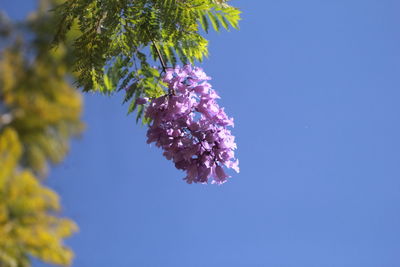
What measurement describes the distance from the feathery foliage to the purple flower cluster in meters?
0.17

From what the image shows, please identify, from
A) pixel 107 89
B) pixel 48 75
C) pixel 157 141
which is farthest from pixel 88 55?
pixel 48 75

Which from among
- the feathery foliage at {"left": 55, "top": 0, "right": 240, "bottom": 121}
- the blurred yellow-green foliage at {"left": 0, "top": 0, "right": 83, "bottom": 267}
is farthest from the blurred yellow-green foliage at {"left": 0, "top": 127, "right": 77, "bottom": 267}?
the feathery foliage at {"left": 55, "top": 0, "right": 240, "bottom": 121}

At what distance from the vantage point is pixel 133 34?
148 cm

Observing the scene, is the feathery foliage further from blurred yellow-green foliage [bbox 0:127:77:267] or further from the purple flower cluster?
blurred yellow-green foliage [bbox 0:127:77:267]

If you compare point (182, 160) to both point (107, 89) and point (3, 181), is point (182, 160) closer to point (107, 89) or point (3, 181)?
point (107, 89)

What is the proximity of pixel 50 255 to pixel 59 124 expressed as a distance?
4.30 meters

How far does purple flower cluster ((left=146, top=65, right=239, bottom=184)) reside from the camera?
4.28ft

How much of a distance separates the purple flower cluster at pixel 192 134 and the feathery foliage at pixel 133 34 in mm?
166

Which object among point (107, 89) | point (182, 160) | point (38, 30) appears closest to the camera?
point (182, 160)

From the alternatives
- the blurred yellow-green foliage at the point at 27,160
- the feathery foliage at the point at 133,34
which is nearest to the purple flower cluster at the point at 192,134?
the feathery foliage at the point at 133,34

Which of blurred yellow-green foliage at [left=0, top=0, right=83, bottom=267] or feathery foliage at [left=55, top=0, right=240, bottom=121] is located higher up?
blurred yellow-green foliage at [left=0, top=0, right=83, bottom=267]

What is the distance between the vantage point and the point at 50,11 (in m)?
1.49

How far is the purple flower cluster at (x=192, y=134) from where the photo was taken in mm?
1306

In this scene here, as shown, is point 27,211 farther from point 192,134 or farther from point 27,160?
point 192,134
